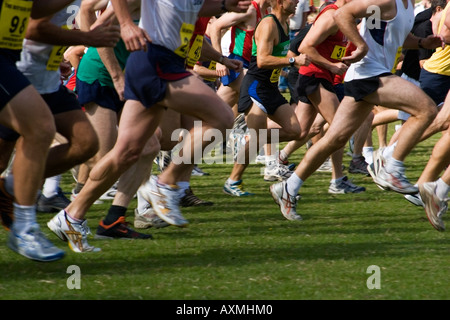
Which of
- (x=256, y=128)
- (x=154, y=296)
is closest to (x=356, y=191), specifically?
(x=256, y=128)

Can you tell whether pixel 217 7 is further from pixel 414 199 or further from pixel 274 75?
pixel 274 75

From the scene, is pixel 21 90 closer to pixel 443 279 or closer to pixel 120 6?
pixel 120 6

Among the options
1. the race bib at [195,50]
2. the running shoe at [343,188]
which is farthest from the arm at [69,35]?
the running shoe at [343,188]

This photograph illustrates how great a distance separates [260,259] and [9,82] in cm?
191

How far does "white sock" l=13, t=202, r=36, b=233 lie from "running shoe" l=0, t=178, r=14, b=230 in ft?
1.46

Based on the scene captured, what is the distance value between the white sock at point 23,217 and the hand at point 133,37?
109cm

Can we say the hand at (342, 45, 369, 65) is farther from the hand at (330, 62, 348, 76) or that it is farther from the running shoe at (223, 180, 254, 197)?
the running shoe at (223, 180, 254, 197)

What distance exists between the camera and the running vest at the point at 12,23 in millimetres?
4562

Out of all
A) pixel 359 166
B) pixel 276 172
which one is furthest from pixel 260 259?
pixel 359 166

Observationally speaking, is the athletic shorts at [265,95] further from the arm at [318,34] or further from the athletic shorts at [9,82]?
the athletic shorts at [9,82]

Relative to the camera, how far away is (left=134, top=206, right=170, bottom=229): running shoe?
249 inches

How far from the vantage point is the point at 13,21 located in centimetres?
459

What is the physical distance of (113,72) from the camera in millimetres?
6023

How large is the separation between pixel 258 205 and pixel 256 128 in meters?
1.11
